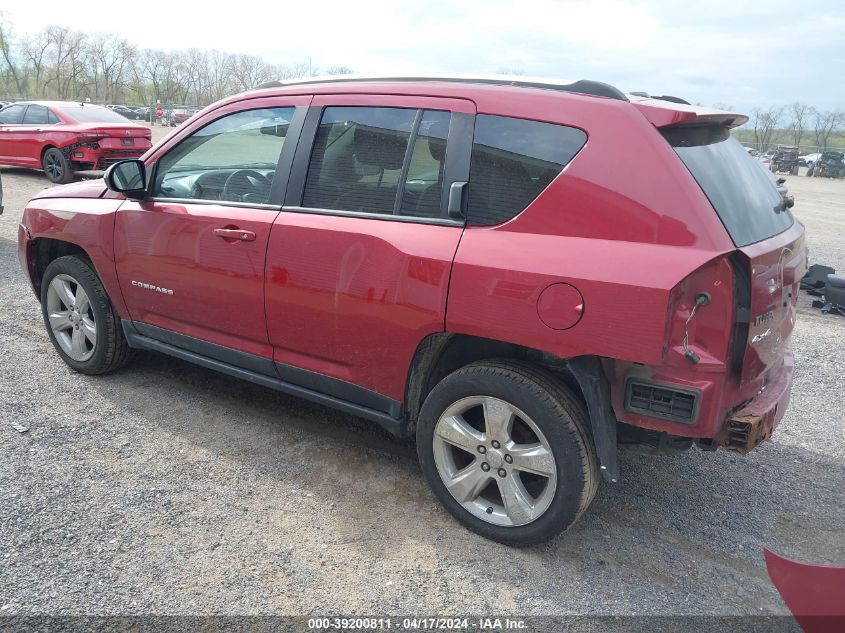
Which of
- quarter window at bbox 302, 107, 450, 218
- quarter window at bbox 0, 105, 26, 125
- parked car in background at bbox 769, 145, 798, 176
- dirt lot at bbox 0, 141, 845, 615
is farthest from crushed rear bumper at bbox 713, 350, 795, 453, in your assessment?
Result: parked car in background at bbox 769, 145, 798, 176

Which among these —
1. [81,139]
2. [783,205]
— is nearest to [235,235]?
[783,205]

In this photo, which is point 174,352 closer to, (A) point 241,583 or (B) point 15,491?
(B) point 15,491

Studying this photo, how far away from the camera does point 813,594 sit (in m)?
2.57

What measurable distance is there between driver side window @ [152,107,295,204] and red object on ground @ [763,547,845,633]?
286 cm

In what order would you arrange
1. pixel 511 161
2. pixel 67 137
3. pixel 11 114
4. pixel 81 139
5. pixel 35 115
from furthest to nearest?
pixel 11 114, pixel 35 115, pixel 67 137, pixel 81 139, pixel 511 161

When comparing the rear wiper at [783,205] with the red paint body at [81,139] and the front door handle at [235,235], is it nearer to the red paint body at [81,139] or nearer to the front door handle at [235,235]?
the front door handle at [235,235]

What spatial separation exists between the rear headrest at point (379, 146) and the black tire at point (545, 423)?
3.31 ft

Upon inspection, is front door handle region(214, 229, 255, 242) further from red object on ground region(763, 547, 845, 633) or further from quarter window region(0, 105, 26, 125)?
quarter window region(0, 105, 26, 125)

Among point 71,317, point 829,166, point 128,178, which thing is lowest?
point 71,317

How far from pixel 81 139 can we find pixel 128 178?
408 inches

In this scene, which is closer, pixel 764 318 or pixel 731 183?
pixel 764 318

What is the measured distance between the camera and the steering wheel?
3.55 meters

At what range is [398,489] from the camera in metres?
3.39

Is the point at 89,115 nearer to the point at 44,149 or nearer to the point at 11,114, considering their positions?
the point at 44,149
